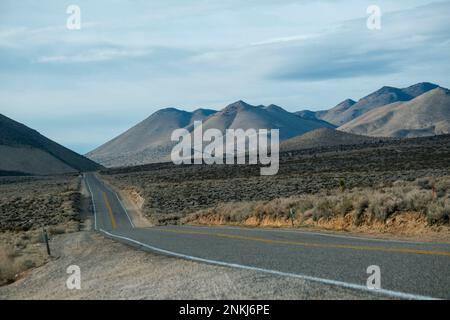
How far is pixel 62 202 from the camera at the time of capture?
182ft

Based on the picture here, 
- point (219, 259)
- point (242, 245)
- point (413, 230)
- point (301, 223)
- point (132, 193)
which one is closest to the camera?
point (219, 259)

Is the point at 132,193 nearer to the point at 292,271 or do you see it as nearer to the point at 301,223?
the point at 301,223

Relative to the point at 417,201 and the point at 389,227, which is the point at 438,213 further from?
the point at 389,227

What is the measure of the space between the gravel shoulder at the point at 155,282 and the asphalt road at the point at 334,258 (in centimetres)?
51

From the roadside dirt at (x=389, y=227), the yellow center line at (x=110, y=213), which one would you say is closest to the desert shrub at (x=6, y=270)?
the roadside dirt at (x=389, y=227)

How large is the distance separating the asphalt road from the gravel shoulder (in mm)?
509

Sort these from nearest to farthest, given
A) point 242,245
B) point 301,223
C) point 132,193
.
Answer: point 242,245 → point 301,223 → point 132,193

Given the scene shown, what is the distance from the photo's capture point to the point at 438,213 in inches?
616

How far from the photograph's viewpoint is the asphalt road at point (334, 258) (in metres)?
7.79

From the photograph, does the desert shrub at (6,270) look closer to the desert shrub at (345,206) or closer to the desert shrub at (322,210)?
the desert shrub at (322,210)

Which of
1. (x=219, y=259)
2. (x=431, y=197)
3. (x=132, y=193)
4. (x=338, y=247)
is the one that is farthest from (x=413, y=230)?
(x=132, y=193)

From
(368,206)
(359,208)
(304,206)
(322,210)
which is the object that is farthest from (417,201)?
(304,206)

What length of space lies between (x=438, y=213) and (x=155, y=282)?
380 inches

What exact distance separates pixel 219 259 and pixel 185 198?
129ft
